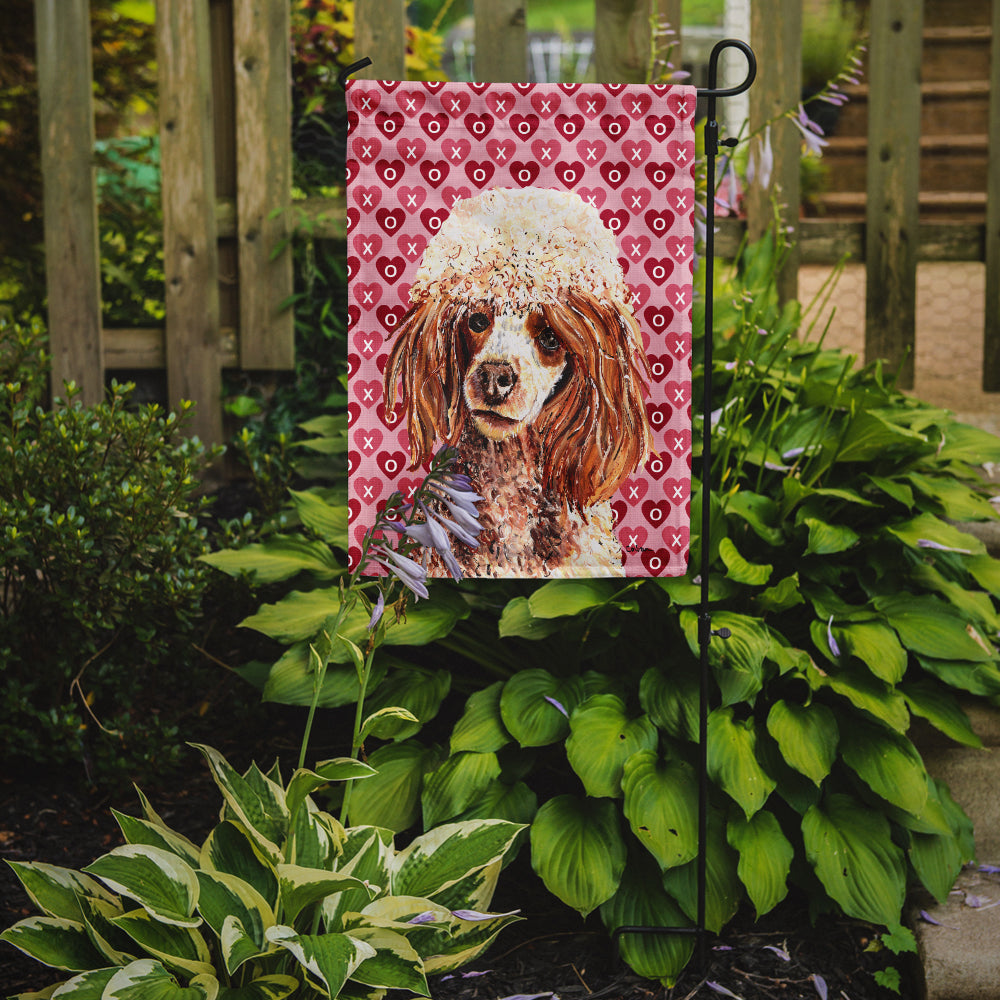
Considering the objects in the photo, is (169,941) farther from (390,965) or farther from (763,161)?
(763,161)

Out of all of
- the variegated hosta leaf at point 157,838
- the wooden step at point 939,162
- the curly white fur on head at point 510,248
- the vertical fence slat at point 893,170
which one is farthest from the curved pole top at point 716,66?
the wooden step at point 939,162

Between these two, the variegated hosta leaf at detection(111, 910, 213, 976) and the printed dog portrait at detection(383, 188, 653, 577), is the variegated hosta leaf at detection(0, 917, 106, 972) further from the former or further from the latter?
the printed dog portrait at detection(383, 188, 653, 577)

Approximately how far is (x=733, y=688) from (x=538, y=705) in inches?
15.5

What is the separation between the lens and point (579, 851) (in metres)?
1.88

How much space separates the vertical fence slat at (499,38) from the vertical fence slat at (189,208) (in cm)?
91

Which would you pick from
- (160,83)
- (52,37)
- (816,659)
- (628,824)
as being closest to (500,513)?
(628,824)

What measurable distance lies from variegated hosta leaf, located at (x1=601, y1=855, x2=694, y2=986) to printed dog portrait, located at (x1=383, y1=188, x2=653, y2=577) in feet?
2.09

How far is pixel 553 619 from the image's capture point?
2141 millimetres

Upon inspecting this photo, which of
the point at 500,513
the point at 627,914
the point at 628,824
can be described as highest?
the point at 500,513

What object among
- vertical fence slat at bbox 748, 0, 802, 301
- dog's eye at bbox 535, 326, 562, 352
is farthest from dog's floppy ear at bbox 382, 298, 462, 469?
vertical fence slat at bbox 748, 0, 802, 301

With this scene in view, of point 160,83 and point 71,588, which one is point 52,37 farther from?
point 71,588

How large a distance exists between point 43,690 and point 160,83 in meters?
2.05

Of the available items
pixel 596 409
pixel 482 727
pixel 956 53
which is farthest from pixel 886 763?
pixel 956 53

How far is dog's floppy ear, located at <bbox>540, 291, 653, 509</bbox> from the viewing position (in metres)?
1.80
